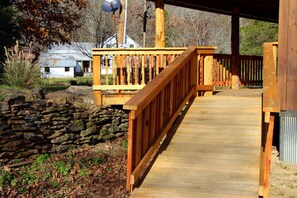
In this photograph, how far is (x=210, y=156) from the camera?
17.0ft

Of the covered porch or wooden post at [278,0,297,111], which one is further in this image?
wooden post at [278,0,297,111]

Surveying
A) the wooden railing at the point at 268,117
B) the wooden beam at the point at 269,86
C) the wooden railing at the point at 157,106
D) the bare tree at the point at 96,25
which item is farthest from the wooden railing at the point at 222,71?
the bare tree at the point at 96,25

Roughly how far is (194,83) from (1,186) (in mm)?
4120

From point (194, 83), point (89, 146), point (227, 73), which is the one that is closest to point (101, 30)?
point (227, 73)

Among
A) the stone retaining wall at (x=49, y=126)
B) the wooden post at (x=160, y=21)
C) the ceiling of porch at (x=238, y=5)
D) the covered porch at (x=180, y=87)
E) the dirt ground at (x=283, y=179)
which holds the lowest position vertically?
the dirt ground at (x=283, y=179)

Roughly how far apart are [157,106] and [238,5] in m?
7.43

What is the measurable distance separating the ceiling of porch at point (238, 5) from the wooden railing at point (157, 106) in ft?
12.0

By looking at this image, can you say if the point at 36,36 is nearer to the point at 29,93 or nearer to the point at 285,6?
the point at 29,93

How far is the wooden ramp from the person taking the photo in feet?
14.5

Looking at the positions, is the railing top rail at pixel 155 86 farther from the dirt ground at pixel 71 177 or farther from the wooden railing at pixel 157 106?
the dirt ground at pixel 71 177

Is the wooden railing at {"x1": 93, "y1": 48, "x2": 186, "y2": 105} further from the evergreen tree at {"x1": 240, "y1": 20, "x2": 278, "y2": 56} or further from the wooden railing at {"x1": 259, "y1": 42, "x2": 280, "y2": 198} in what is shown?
the evergreen tree at {"x1": 240, "y1": 20, "x2": 278, "y2": 56}

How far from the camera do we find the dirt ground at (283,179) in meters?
7.08

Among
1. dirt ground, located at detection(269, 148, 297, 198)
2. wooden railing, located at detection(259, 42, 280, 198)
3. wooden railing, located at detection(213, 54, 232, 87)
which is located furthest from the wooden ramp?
wooden railing, located at detection(213, 54, 232, 87)

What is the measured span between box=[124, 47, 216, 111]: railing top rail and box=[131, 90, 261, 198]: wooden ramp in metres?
0.90
